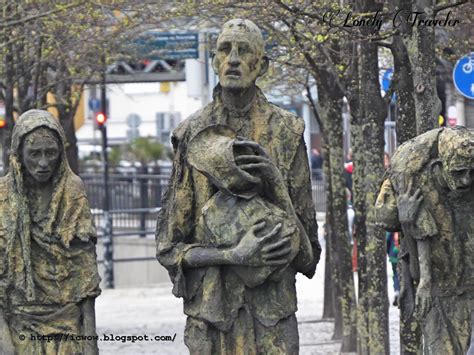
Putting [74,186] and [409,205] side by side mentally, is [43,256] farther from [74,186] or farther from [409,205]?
[409,205]

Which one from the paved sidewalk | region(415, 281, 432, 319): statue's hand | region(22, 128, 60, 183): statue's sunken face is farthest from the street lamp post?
region(415, 281, 432, 319): statue's hand

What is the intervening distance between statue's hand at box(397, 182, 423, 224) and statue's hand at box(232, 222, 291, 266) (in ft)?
4.56

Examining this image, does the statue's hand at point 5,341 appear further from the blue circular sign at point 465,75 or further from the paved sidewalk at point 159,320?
the blue circular sign at point 465,75

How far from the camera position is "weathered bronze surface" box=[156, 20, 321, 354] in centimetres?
1032

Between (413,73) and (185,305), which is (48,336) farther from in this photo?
(413,73)

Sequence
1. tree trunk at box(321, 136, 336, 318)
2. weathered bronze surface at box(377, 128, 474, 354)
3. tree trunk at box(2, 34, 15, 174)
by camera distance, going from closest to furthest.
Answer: weathered bronze surface at box(377, 128, 474, 354)
tree trunk at box(2, 34, 15, 174)
tree trunk at box(321, 136, 336, 318)

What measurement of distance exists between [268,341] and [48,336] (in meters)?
2.17

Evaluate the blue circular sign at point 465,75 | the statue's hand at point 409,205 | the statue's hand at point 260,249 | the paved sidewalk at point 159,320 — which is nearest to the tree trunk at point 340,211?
the paved sidewalk at point 159,320

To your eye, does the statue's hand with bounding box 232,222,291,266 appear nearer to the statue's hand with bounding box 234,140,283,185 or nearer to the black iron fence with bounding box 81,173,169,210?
the statue's hand with bounding box 234,140,283,185

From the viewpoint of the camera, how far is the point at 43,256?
1227 centimetres

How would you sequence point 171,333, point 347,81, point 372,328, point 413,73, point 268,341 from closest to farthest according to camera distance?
point 268,341 → point 413,73 → point 372,328 → point 347,81 → point 171,333

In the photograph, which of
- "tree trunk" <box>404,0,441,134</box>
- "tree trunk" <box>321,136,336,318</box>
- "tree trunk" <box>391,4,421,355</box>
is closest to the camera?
"tree trunk" <box>404,0,441,134</box>

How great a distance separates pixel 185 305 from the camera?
10688 mm

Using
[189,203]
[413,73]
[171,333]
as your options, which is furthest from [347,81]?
[189,203]
